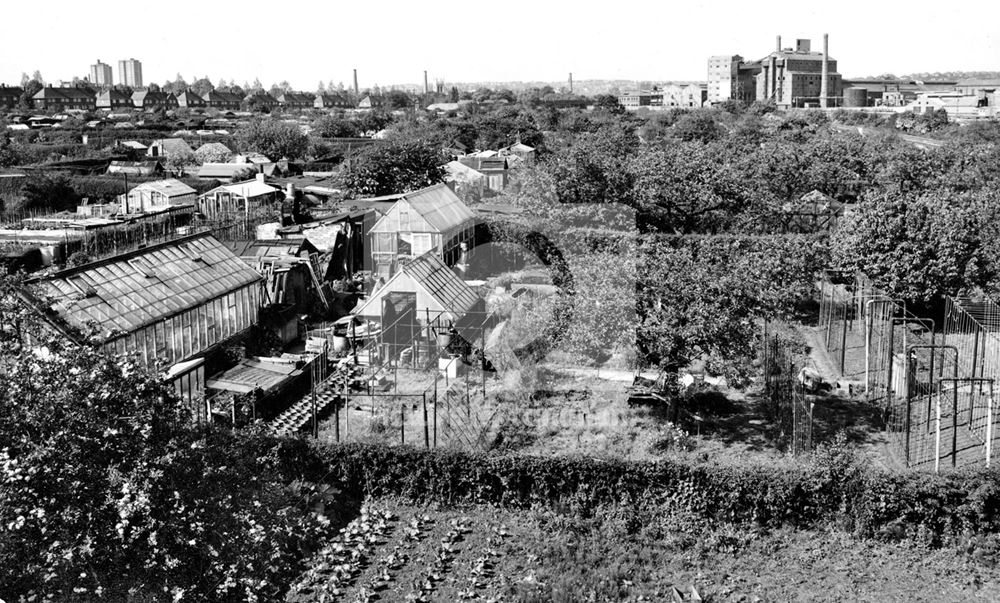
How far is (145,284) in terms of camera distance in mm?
17359

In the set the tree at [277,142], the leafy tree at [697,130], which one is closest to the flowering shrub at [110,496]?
the tree at [277,142]

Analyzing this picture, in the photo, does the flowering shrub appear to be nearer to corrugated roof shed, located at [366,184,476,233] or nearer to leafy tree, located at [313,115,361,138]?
corrugated roof shed, located at [366,184,476,233]

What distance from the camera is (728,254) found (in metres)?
23.6

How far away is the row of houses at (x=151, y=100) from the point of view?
11169cm

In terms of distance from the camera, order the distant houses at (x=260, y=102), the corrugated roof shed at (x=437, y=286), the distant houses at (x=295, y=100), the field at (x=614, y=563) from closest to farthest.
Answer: the field at (x=614, y=563) < the corrugated roof shed at (x=437, y=286) < the distant houses at (x=260, y=102) < the distant houses at (x=295, y=100)

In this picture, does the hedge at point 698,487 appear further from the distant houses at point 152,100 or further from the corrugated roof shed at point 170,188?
the distant houses at point 152,100

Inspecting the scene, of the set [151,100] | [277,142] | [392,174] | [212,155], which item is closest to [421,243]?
[392,174]

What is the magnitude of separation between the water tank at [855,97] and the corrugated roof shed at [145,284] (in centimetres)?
11937

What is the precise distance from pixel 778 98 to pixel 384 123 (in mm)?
64678

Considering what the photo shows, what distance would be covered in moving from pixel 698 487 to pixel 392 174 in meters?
26.3

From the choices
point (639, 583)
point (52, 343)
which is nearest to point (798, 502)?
point (639, 583)

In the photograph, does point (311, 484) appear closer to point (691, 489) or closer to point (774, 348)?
point (691, 489)

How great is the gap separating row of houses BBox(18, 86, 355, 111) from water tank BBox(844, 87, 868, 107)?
7551 cm

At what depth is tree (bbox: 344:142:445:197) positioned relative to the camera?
3628 cm
